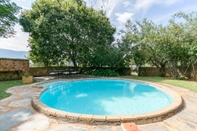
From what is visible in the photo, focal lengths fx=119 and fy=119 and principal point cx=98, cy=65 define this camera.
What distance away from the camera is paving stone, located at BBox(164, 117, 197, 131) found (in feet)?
9.27

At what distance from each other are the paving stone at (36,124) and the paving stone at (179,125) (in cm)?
309

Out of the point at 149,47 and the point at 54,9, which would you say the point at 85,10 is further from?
the point at 149,47

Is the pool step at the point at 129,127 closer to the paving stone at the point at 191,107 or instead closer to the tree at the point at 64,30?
the paving stone at the point at 191,107

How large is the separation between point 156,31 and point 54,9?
992 centimetres

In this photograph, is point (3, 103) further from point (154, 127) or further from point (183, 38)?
point (183, 38)

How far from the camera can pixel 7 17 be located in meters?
8.96

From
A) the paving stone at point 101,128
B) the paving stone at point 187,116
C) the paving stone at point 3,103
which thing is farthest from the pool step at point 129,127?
the paving stone at point 3,103

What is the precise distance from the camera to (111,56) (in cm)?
1255

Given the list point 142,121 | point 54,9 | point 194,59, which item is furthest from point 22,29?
point 194,59

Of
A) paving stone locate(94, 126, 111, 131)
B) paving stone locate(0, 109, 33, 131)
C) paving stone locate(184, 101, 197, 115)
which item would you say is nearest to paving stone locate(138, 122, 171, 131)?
paving stone locate(94, 126, 111, 131)

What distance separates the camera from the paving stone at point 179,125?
2.83 meters

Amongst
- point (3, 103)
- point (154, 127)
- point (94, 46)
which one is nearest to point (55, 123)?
Result: point (154, 127)

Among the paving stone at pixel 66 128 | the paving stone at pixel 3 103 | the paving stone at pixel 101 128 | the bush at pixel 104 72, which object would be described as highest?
the bush at pixel 104 72

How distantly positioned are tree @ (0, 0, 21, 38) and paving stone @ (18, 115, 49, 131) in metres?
8.69
